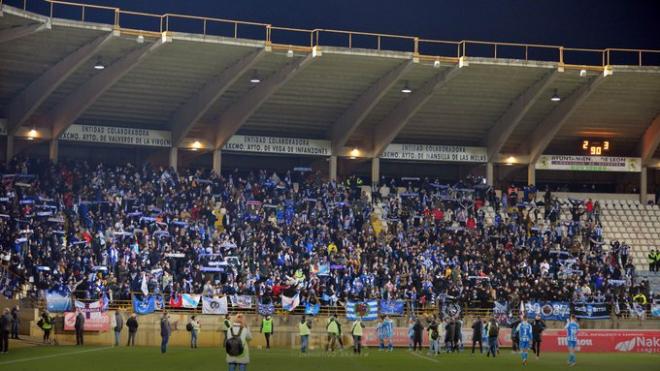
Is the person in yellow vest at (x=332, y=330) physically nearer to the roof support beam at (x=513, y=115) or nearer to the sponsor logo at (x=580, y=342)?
the sponsor logo at (x=580, y=342)

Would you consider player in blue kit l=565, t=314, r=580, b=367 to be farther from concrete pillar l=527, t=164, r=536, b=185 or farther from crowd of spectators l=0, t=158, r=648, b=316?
concrete pillar l=527, t=164, r=536, b=185

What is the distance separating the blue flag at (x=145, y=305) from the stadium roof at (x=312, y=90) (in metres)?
10.2

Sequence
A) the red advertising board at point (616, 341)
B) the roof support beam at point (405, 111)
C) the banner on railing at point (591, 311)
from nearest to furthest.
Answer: the red advertising board at point (616, 341)
the banner on railing at point (591, 311)
the roof support beam at point (405, 111)

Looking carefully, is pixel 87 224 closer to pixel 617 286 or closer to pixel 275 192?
pixel 275 192

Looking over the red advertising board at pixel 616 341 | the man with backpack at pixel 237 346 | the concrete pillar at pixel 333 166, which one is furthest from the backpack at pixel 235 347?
the concrete pillar at pixel 333 166

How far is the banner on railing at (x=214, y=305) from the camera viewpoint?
42594 millimetres

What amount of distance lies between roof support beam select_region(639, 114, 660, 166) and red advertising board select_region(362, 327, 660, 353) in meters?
16.5

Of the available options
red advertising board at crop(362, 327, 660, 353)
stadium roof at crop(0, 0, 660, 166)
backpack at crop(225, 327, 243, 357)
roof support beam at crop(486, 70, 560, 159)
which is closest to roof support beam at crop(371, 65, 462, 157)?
stadium roof at crop(0, 0, 660, 166)

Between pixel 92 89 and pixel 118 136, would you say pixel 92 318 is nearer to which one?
pixel 92 89

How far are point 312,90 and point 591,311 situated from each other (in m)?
16.7

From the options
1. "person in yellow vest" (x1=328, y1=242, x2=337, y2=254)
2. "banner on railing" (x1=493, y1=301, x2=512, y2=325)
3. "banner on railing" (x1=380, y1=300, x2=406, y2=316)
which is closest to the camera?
"banner on railing" (x1=380, y1=300, x2=406, y2=316)

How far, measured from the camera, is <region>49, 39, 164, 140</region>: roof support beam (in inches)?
1770

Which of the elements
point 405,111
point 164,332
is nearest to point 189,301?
point 164,332

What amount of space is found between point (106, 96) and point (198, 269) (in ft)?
37.4
